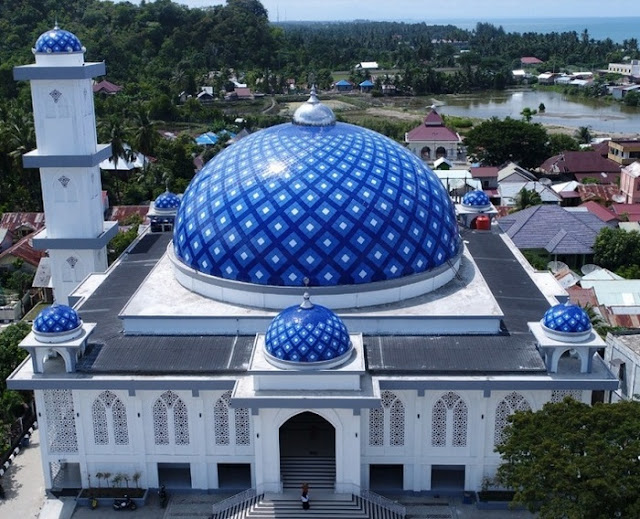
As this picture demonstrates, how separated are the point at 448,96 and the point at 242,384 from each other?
80660 mm

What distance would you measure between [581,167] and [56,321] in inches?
1420

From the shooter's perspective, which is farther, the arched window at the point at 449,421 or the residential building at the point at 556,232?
the residential building at the point at 556,232

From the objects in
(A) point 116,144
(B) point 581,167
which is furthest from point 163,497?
(B) point 581,167

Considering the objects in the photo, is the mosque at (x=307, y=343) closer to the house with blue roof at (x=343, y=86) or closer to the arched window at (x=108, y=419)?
the arched window at (x=108, y=419)

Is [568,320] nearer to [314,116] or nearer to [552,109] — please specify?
[314,116]

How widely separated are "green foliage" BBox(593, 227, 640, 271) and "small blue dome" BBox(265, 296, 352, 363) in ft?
58.5

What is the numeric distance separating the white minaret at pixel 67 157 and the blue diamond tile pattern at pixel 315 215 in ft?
11.8

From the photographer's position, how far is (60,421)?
1503 centimetres

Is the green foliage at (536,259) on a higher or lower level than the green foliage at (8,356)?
lower

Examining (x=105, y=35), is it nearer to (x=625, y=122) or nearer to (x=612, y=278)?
(x=625, y=122)

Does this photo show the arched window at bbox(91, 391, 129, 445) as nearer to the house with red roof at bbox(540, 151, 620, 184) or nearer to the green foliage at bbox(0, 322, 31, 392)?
the green foliage at bbox(0, 322, 31, 392)

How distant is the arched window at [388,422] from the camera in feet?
48.0

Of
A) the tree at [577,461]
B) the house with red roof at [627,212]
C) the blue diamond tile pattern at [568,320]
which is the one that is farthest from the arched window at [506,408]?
the house with red roof at [627,212]

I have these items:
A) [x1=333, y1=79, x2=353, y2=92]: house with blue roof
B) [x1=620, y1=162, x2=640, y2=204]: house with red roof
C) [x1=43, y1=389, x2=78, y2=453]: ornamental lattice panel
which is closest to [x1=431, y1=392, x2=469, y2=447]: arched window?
[x1=43, y1=389, x2=78, y2=453]: ornamental lattice panel
